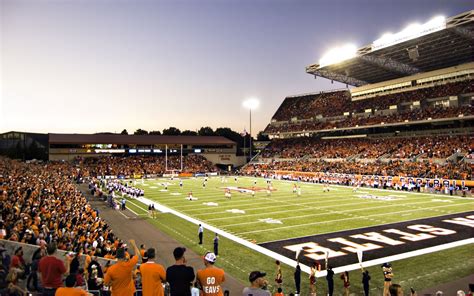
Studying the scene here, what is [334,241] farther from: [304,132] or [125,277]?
[304,132]

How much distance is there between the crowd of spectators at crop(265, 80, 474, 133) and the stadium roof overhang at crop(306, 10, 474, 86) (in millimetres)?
3600

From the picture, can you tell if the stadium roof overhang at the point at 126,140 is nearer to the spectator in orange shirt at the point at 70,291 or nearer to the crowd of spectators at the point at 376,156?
the crowd of spectators at the point at 376,156

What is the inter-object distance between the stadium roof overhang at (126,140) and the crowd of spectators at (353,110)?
47.5 ft

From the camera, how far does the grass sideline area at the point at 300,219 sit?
12.5m

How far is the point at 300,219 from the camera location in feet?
72.4

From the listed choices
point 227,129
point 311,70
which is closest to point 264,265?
point 311,70

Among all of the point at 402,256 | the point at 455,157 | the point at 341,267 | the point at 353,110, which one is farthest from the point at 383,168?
the point at 341,267

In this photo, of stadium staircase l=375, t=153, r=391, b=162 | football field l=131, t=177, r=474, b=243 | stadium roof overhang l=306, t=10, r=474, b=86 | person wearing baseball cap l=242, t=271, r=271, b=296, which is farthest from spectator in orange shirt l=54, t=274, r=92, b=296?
stadium staircase l=375, t=153, r=391, b=162

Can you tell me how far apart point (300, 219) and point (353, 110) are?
1828 inches

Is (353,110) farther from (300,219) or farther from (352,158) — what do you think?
(300,219)

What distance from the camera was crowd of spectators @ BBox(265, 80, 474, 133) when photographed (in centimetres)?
4934

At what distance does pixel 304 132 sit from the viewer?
7012 cm

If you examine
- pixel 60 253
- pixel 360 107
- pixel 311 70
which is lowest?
pixel 60 253

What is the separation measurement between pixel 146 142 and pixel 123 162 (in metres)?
7.26
